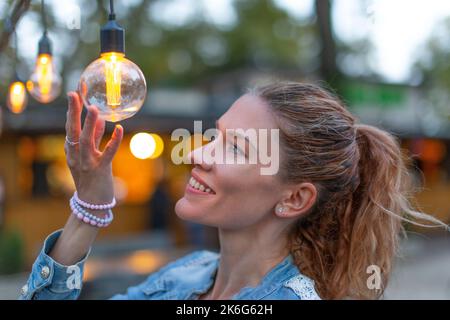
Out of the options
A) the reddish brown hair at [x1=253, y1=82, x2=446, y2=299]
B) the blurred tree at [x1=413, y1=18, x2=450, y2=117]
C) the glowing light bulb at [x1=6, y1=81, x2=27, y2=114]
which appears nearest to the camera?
the reddish brown hair at [x1=253, y1=82, x2=446, y2=299]

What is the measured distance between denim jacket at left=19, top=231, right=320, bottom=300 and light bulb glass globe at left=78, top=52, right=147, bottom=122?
54 cm

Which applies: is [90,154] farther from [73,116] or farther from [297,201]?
[297,201]

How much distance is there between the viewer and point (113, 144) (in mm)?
1431

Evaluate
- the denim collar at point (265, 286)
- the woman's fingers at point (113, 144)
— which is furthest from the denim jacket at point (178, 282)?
the woman's fingers at point (113, 144)

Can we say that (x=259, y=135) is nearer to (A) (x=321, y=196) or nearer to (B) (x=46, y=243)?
(A) (x=321, y=196)

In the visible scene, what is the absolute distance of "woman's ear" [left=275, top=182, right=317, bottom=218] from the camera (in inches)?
71.2

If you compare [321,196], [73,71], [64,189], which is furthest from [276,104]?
[64,189]

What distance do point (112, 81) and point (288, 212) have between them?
803mm

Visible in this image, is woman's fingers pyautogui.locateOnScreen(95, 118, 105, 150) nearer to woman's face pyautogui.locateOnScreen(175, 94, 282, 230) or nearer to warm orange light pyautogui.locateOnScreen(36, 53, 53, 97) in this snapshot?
woman's face pyautogui.locateOnScreen(175, 94, 282, 230)

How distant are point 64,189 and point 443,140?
11.9 metres

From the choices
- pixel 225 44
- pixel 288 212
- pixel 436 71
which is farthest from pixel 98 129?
pixel 225 44

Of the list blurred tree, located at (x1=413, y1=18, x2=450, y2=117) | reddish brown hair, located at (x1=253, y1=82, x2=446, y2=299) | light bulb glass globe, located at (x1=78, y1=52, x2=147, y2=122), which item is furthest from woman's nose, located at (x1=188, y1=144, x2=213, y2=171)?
blurred tree, located at (x1=413, y1=18, x2=450, y2=117)

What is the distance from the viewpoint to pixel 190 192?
171 cm

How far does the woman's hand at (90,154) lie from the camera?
1.38 meters
